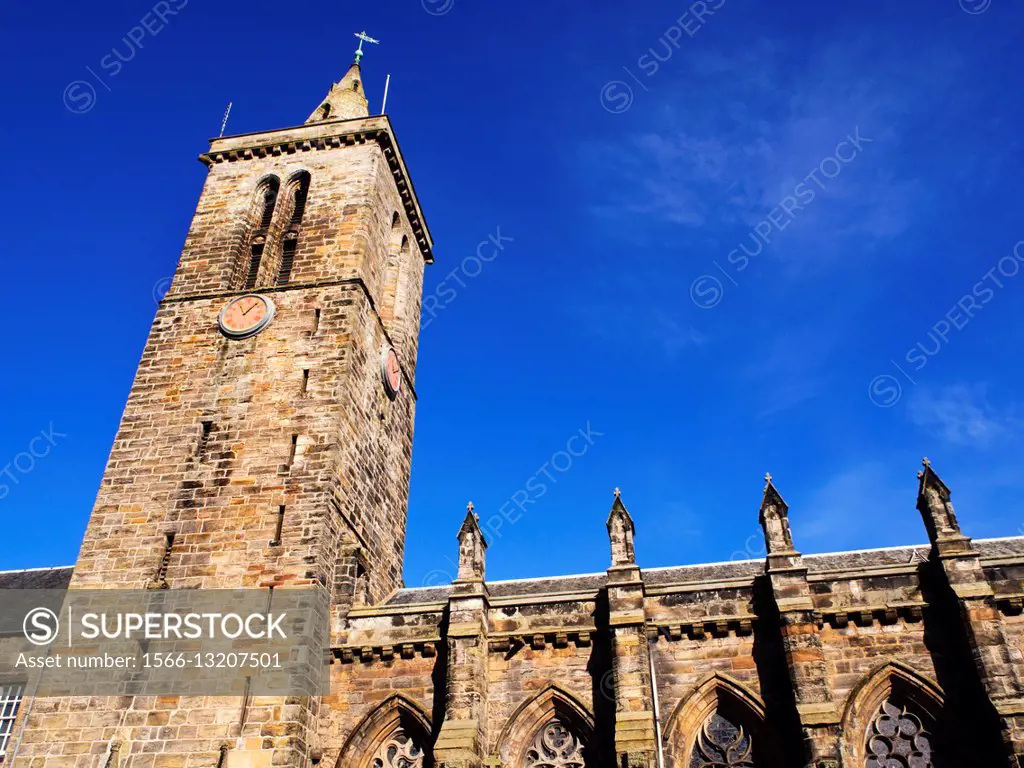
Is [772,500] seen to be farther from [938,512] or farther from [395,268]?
[395,268]

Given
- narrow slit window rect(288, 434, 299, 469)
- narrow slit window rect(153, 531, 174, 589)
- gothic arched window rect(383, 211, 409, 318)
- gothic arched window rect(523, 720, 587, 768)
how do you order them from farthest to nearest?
gothic arched window rect(383, 211, 409, 318), narrow slit window rect(288, 434, 299, 469), narrow slit window rect(153, 531, 174, 589), gothic arched window rect(523, 720, 587, 768)

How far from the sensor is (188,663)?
1878 centimetres

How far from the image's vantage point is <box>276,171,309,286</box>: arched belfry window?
26906 millimetres

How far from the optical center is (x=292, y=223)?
28.4 m

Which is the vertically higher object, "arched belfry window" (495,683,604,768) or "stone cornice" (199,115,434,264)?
"stone cornice" (199,115,434,264)

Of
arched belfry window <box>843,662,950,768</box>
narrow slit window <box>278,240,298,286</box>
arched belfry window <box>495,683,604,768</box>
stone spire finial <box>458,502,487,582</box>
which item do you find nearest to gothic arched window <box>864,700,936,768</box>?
arched belfry window <box>843,662,950,768</box>

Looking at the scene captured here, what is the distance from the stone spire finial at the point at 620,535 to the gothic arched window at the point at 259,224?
13840mm

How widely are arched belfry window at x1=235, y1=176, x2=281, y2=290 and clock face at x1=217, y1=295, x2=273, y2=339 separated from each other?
1.23 m

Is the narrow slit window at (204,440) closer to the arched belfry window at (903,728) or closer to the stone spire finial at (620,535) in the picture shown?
the stone spire finial at (620,535)

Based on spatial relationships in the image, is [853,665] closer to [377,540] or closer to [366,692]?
[366,692]

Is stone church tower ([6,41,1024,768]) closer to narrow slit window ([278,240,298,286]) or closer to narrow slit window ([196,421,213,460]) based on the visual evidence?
narrow slit window ([196,421,213,460])

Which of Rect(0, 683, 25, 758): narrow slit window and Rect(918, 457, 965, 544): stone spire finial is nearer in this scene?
Rect(918, 457, 965, 544): stone spire finial

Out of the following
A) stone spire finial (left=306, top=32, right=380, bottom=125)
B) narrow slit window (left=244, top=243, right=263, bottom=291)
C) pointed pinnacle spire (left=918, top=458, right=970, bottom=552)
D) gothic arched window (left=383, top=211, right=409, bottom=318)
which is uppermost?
stone spire finial (left=306, top=32, right=380, bottom=125)

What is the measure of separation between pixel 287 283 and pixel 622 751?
16.9 metres
